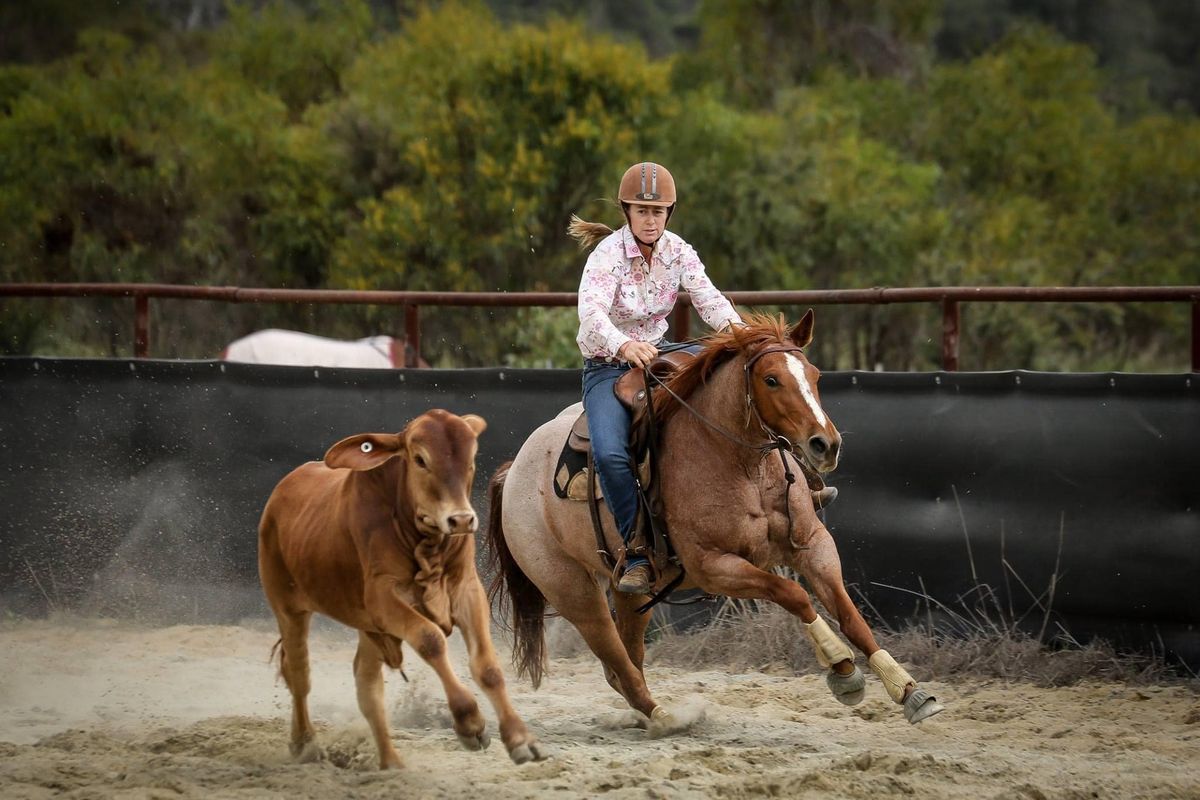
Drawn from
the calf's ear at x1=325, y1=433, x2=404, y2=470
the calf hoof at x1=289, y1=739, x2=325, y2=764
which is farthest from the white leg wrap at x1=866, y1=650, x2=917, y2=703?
the calf hoof at x1=289, y1=739, x2=325, y2=764

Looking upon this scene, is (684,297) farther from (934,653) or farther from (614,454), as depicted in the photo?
(934,653)

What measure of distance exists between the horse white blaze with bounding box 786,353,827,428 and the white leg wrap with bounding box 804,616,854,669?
81cm

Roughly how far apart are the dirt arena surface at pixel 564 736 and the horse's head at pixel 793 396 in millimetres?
1125

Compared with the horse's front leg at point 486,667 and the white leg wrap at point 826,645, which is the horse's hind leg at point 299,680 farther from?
the white leg wrap at point 826,645

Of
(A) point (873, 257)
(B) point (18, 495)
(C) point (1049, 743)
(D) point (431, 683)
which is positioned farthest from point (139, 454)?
(A) point (873, 257)

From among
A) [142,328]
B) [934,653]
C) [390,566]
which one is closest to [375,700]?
[390,566]

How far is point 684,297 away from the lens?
7625mm

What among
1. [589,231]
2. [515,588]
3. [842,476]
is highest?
[589,231]

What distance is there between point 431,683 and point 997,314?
13.0m

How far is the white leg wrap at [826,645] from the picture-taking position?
17.8 feet

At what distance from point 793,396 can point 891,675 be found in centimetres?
108

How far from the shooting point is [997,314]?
18422 mm

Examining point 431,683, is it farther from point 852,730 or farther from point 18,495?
point 18,495

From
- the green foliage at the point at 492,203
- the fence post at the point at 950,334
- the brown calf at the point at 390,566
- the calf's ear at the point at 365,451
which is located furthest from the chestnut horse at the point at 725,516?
the green foliage at the point at 492,203
